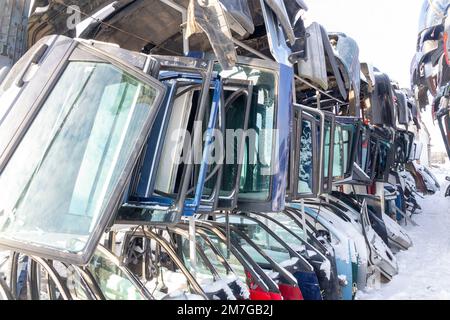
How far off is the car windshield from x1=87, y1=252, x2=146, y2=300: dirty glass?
37.0ft

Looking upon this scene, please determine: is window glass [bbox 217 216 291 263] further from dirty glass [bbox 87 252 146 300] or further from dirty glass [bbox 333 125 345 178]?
dirty glass [bbox 333 125 345 178]

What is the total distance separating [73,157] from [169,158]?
1.04 meters

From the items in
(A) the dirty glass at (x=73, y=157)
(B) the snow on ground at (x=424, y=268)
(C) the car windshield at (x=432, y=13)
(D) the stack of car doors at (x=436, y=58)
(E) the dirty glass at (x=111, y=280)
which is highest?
(C) the car windshield at (x=432, y=13)

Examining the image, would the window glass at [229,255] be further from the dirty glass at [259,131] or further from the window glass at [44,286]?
the window glass at [44,286]

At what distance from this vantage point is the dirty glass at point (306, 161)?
14.6 ft

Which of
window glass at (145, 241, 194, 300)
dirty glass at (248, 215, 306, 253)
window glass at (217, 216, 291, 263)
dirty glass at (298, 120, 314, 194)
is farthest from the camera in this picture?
dirty glass at (298, 120, 314, 194)

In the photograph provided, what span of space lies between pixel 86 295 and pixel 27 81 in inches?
47.9

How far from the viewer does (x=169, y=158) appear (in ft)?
9.77

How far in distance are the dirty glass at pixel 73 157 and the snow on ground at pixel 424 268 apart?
14.3ft

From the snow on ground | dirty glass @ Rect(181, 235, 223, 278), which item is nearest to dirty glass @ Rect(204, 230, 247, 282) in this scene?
dirty glass @ Rect(181, 235, 223, 278)

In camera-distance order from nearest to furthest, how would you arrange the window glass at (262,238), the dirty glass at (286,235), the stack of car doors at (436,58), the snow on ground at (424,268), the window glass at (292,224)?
the window glass at (262,238) < the dirty glass at (286,235) < the window glass at (292,224) < the snow on ground at (424,268) < the stack of car doors at (436,58)

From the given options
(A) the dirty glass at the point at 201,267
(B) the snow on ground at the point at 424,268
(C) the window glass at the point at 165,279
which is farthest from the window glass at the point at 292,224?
(C) the window glass at the point at 165,279

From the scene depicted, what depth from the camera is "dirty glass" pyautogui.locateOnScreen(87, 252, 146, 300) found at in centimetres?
217
